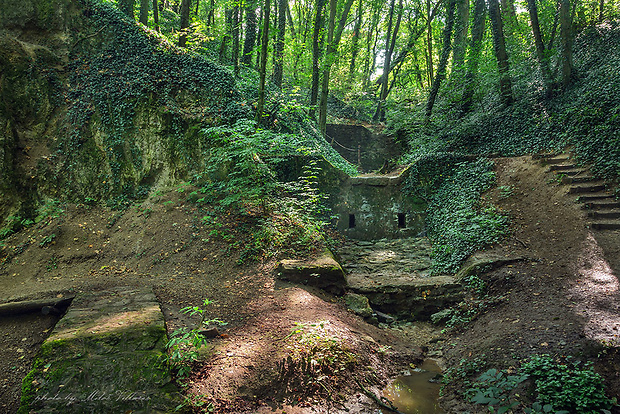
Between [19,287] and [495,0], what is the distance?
1504cm

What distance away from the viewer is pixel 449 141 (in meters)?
12.0

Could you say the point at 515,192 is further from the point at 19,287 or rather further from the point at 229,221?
the point at 19,287

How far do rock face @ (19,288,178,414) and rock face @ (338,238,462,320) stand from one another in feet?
13.2

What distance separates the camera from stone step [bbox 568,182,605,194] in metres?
7.04

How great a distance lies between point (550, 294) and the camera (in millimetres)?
5031

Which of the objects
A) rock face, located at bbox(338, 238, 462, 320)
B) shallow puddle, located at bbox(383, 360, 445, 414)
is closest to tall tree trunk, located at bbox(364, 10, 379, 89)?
rock face, located at bbox(338, 238, 462, 320)

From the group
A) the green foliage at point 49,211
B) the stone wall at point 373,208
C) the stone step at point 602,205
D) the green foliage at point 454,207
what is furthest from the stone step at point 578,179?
the green foliage at point 49,211

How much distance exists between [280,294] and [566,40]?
11.0 metres

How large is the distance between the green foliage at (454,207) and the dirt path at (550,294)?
1.68 ft

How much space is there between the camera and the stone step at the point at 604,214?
638 centimetres

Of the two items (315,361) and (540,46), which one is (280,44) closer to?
(540,46)

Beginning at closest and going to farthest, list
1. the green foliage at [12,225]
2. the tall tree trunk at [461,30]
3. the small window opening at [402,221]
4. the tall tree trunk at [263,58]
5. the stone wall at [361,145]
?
the green foliage at [12,225]
the tall tree trunk at [263,58]
the small window opening at [402,221]
the tall tree trunk at [461,30]
the stone wall at [361,145]

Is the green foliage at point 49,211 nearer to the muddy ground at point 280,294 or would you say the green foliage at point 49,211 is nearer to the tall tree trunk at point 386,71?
the muddy ground at point 280,294

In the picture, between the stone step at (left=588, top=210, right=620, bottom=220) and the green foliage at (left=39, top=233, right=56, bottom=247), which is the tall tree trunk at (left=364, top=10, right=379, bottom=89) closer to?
the stone step at (left=588, top=210, right=620, bottom=220)
